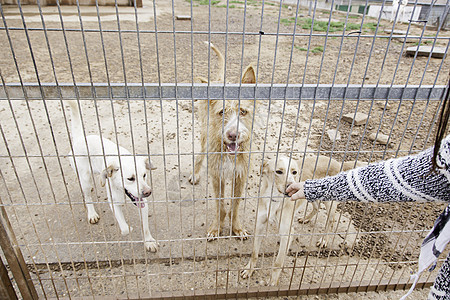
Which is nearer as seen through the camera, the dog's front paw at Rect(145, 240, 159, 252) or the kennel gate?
the kennel gate

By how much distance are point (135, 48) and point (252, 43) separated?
3.95m

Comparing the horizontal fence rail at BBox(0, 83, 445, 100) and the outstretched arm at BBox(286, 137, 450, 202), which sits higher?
the horizontal fence rail at BBox(0, 83, 445, 100)

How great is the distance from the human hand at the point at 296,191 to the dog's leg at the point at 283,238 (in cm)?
70

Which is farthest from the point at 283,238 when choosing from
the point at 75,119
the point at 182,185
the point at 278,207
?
the point at 75,119

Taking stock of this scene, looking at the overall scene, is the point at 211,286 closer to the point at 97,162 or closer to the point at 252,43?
the point at 97,162

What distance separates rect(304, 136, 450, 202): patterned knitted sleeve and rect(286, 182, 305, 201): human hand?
0.45ft

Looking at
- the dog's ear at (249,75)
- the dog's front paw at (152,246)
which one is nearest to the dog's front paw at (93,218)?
the dog's front paw at (152,246)

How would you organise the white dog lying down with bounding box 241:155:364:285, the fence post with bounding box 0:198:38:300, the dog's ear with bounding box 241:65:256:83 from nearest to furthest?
the fence post with bounding box 0:198:38:300
the white dog lying down with bounding box 241:155:364:285
the dog's ear with bounding box 241:65:256:83

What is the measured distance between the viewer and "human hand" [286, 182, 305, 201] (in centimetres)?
200

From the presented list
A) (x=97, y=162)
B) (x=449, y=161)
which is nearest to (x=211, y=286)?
(x=97, y=162)

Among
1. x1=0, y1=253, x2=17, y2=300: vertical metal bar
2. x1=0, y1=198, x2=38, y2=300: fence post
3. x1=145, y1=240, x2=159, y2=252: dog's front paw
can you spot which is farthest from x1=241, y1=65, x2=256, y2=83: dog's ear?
x1=0, y1=253, x2=17, y2=300: vertical metal bar

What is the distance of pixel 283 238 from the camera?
2.84 meters

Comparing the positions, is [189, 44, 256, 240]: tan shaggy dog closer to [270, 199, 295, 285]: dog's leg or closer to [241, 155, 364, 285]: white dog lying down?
[241, 155, 364, 285]: white dog lying down

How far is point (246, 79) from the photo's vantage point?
2.99 m
